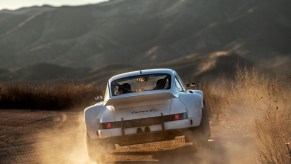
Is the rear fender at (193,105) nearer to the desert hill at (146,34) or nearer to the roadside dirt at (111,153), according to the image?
the roadside dirt at (111,153)

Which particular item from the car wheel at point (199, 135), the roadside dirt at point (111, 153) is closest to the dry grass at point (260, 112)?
the roadside dirt at point (111, 153)

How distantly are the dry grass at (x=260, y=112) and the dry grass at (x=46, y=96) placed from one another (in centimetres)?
685

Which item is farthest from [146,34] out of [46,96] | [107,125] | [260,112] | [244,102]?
[107,125]

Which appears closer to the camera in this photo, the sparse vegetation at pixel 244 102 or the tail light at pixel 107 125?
the sparse vegetation at pixel 244 102

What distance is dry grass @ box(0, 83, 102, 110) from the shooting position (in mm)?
29938

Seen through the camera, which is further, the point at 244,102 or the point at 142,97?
the point at 244,102

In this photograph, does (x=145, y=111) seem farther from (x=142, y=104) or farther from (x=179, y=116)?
(x=179, y=116)

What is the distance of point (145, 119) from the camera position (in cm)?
1087

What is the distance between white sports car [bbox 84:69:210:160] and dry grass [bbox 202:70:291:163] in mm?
995

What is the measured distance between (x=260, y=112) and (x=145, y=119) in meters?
5.48

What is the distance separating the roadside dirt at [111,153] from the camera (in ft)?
37.5

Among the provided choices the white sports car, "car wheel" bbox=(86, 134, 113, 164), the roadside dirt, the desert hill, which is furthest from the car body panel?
the desert hill

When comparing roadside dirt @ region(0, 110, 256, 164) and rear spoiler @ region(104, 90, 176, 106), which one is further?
roadside dirt @ region(0, 110, 256, 164)

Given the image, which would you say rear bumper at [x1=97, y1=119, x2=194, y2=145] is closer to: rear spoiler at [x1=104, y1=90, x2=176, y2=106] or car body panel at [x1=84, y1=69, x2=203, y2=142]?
car body panel at [x1=84, y1=69, x2=203, y2=142]
